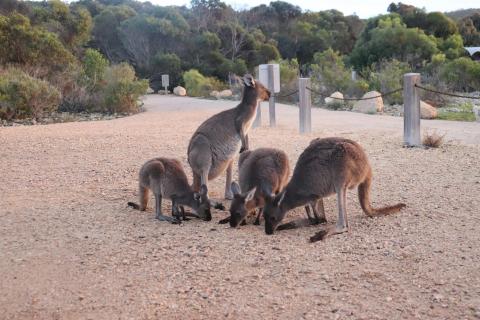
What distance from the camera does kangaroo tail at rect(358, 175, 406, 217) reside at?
20.0 feet

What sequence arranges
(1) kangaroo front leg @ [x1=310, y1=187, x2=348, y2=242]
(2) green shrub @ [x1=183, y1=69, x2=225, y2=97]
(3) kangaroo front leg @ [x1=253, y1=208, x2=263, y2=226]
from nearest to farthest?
(1) kangaroo front leg @ [x1=310, y1=187, x2=348, y2=242] → (3) kangaroo front leg @ [x1=253, y1=208, x2=263, y2=226] → (2) green shrub @ [x1=183, y1=69, x2=225, y2=97]

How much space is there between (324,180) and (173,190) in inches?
70.1

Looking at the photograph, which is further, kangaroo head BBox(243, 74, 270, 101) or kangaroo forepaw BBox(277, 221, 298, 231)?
kangaroo head BBox(243, 74, 270, 101)

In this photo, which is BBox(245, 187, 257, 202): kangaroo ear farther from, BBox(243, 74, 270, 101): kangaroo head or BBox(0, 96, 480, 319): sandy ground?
BBox(243, 74, 270, 101): kangaroo head

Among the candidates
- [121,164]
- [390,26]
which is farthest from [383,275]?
[390,26]

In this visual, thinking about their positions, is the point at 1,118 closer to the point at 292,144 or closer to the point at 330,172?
the point at 292,144

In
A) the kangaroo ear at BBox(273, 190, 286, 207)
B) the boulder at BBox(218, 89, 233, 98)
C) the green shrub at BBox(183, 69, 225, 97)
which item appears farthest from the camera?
the green shrub at BBox(183, 69, 225, 97)

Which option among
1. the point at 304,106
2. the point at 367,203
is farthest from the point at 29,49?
the point at 367,203

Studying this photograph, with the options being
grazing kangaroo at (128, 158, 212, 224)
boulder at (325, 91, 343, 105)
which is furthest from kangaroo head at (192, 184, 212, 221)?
boulder at (325, 91, 343, 105)

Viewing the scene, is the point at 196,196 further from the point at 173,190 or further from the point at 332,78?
the point at 332,78

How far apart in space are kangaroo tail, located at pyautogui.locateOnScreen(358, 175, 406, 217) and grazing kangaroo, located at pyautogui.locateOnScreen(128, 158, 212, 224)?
1674mm

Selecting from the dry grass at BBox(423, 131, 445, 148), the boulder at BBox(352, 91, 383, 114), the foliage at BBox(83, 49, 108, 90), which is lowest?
the dry grass at BBox(423, 131, 445, 148)

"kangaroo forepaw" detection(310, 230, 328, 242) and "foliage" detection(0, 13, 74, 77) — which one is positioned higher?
"foliage" detection(0, 13, 74, 77)

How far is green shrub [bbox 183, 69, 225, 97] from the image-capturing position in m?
30.0
